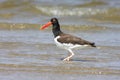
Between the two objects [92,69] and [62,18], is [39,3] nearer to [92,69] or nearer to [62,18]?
[62,18]

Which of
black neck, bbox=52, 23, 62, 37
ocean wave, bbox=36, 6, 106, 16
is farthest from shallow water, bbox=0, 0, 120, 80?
black neck, bbox=52, 23, 62, 37

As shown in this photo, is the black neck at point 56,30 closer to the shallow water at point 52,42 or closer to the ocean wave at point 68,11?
the shallow water at point 52,42

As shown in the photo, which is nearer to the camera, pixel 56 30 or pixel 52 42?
pixel 56 30

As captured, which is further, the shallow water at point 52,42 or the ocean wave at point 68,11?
the ocean wave at point 68,11

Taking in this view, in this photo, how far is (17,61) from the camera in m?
10.3

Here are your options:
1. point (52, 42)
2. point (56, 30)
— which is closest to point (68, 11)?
point (52, 42)

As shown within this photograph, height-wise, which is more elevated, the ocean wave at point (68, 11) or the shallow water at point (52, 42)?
the ocean wave at point (68, 11)

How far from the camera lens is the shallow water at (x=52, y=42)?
9.30m

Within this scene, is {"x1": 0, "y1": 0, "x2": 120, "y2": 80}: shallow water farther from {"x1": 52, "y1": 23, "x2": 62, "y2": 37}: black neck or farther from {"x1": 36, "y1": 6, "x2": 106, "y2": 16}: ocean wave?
{"x1": 52, "y1": 23, "x2": 62, "y2": 37}: black neck

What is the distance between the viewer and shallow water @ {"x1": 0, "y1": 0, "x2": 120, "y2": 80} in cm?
930

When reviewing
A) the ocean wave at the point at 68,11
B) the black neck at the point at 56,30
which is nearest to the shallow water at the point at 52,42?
the ocean wave at the point at 68,11

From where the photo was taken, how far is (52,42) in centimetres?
1310

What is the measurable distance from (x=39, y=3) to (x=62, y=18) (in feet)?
9.16

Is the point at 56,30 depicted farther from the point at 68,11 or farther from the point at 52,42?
the point at 68,11
